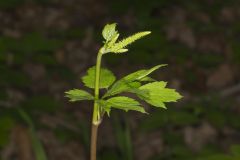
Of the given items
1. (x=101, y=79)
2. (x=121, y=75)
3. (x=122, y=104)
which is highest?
(x=121, y=75)

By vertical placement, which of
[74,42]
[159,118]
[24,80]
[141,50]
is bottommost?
[159,118]

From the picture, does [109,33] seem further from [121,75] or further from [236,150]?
[121,75]

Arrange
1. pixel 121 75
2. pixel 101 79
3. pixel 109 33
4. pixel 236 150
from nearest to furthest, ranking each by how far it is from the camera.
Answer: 1. pixel 109 33
2. pixel 101 79
3. pixel 236 150
4. pixel 121 75

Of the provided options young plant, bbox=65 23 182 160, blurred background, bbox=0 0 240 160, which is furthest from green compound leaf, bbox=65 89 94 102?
blurred background, bbox=0 0 240 160

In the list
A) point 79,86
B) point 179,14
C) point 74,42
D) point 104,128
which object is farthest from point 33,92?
point 179,14

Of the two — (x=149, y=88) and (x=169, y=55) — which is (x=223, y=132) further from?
(x=149, y=88)

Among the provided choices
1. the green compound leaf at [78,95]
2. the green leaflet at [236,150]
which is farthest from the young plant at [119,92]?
the green leaflet at [236,150]

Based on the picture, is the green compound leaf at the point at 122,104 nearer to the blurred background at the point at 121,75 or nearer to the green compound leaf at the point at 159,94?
the green compound leaf at the point at 159,94

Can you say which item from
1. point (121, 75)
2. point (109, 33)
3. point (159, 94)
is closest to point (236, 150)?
point (159, 94)
